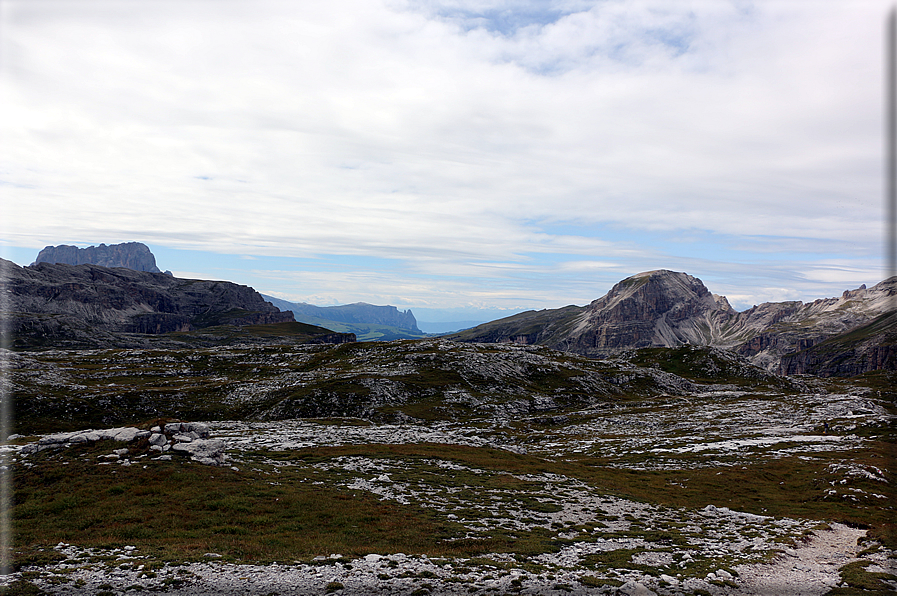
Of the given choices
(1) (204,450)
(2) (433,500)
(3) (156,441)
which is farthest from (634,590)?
(3) (156,441)

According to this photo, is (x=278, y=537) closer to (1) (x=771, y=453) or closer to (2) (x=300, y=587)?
(2) (x=300, y=587)

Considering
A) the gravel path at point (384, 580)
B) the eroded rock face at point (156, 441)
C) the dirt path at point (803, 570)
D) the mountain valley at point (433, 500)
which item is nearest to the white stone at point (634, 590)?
the gravel path at point (384, 580)

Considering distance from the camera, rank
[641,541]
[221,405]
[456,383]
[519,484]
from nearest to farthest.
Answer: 1. [641,541]
2. [519,484]
3. [221,405]
4. [456,383]

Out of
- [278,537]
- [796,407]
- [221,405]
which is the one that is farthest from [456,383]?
[278,537]

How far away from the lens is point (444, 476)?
154ft

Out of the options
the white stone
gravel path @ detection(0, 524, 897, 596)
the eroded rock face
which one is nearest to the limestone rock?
the eroded rock face

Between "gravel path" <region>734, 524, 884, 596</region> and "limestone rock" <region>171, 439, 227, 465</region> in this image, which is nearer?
"gravel path" <region>734, 524, 884, 596</region>

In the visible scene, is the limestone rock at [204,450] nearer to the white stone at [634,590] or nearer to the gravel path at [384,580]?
the gravel path at [384,580]

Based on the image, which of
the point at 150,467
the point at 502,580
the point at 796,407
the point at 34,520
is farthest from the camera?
the point at 796,407

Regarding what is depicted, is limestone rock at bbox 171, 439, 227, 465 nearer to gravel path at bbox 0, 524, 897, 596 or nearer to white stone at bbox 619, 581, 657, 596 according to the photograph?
gravel path at bbox 0, 524, 897, 596

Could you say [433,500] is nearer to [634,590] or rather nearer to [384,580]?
[384,580]

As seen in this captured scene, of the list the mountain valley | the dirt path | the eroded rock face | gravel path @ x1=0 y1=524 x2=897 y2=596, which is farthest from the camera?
the eroded rock face

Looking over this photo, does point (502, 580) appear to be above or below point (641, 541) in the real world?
above

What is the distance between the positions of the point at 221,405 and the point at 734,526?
100936 millimetres
